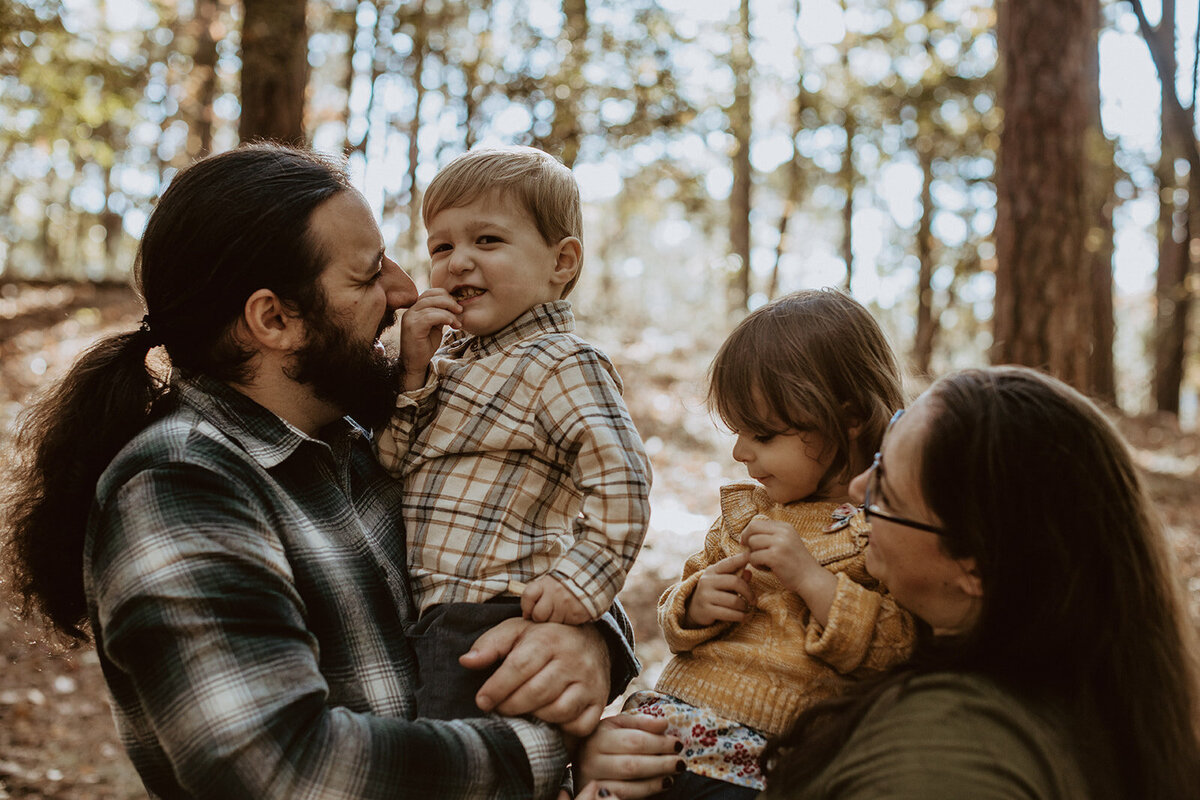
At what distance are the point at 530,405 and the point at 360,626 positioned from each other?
2.15ft

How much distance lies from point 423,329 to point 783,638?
3.91 ft

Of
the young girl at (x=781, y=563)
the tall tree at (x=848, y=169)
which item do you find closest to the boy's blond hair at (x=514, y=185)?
the young girl at (x=781, y=563)

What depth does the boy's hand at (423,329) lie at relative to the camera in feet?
7.70

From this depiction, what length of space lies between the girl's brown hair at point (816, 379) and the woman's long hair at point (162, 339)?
3.63ft

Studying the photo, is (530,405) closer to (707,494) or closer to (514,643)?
(514,643)

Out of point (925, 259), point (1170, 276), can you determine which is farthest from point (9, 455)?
point (1170, 276)

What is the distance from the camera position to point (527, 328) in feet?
7.95

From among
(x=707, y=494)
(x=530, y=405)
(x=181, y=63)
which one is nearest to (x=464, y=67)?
(x=181, y=63)

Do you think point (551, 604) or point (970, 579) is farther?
point (551, 604)

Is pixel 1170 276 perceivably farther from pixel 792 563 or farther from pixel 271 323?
pixel 271 323

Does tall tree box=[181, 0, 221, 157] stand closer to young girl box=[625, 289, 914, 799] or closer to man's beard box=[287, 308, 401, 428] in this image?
man's beard box=[287, 308, 401, 428]

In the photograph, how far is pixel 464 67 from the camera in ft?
39.8

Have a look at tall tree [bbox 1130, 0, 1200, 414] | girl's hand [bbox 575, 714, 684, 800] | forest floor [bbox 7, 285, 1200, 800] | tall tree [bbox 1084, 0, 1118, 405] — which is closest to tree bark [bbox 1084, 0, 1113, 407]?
tall tree [bbox 1084, 0, 1118, 405]

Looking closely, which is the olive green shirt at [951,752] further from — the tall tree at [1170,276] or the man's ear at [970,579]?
the tall tree at [1170,276]
